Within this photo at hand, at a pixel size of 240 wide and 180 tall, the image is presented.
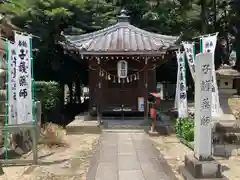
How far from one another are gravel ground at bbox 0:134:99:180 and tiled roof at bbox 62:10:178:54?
15.4 ft

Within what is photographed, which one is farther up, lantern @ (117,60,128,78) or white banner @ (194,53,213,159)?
lantern @ (117,60,128,78)

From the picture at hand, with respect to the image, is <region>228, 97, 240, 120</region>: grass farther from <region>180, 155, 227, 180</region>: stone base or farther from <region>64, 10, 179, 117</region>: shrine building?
<region>180, 155, 227, 180</region>: stone base

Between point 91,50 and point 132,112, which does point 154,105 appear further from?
point 91,50

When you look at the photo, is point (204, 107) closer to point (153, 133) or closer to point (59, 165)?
point (59, 165)

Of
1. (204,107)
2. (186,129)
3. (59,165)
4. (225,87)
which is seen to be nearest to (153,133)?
(186,129)

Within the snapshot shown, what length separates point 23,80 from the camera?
776cm

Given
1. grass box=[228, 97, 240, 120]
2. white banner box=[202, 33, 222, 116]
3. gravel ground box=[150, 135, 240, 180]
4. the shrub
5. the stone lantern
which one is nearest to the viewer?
gravel ground box=[150, 135, 240, 180]

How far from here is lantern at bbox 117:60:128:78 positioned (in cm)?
1362

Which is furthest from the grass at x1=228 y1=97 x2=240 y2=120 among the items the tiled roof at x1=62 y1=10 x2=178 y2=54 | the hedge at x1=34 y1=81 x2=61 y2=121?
the hedge at x1=34 y1=81 x2=61 y2=121

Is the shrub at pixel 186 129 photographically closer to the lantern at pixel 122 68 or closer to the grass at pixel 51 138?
the lantern at pixel 122 68

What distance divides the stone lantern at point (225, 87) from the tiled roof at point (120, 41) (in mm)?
3720

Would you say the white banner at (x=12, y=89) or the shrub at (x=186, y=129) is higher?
the white banner at (x=12, y=89)

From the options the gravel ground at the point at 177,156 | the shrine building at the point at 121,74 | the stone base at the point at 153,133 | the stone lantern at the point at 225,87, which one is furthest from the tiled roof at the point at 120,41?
the gravel ground at the point at 177,156

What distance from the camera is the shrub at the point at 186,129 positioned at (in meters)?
9.74
